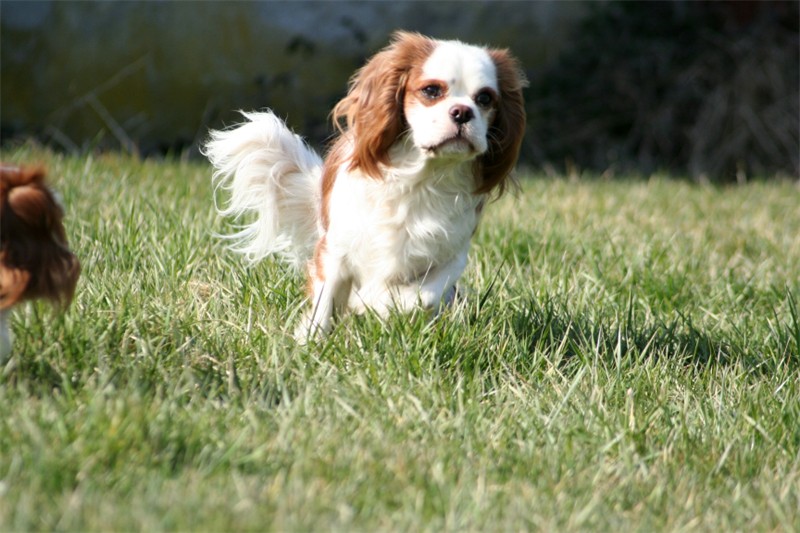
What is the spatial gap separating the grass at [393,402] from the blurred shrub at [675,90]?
432 cm

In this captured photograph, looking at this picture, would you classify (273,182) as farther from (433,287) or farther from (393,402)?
(393,402)

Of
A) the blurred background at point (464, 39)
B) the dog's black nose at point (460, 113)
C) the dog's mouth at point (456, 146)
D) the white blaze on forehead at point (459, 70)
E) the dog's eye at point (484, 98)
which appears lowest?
the blurred background at point (464, 39)

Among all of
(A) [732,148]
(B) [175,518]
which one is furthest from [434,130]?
(A) [732,148]

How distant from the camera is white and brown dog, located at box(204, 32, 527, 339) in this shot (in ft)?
10.6

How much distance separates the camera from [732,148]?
28.1 feet

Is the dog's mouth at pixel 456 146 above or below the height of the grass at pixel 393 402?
above

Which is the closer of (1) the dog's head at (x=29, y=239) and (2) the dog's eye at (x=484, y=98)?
(1) the dog's head at (x=29, y=239)

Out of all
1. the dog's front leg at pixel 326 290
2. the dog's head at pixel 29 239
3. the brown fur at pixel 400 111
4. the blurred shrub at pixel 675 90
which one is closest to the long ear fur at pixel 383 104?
the brown fur at pixel 400 111

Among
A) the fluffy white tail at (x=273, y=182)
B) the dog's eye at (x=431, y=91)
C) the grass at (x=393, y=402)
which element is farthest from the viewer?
the fluffy white tail at (x=273, y=182)

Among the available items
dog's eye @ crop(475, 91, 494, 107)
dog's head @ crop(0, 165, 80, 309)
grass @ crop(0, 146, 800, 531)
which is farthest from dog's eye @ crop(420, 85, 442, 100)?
dog's head @ crop(0, 165, 80, 309)

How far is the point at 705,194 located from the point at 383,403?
437 cm

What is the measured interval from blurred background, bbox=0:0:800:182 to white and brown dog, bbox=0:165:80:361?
5.26 meters

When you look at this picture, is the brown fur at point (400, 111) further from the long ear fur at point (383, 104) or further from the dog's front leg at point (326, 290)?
the dog's front leg at point (326, 290)

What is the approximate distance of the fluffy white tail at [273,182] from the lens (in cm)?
381
